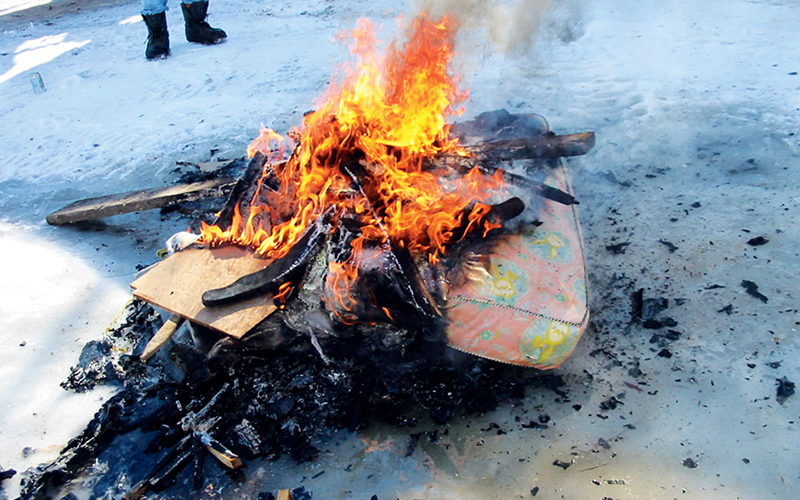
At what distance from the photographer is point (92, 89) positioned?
8.14m

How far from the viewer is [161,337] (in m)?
3.74

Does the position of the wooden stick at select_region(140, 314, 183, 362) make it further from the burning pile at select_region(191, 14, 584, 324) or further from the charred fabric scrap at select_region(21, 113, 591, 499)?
the burning pile at select_region(191, 14, 584, 324)

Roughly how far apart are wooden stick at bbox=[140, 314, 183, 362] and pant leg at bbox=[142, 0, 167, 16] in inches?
269

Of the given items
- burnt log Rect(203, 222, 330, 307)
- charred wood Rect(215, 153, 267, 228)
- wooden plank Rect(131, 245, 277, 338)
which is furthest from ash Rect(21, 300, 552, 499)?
charred wood Rect(215, 153, 267, 228)

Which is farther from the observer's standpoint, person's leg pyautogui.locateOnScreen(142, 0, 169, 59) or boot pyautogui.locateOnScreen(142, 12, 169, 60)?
boot pyautogui.locateOnScreen(142, 12, 169, 60)

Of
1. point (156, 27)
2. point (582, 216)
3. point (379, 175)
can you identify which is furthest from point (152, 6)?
point (582, 216)

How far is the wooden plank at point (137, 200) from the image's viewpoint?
5.11 meters

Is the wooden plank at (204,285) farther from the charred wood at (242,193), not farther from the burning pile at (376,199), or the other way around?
the charred wood at (242,193)

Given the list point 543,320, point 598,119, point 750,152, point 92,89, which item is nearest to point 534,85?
point 598,119

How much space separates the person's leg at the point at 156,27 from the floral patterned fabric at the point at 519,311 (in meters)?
7.79

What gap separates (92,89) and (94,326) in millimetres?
5504

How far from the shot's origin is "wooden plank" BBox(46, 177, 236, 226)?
5.11 meters

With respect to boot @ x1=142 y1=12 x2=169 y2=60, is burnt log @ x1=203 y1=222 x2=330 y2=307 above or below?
below

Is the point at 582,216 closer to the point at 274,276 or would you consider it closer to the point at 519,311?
the point at 519,311
